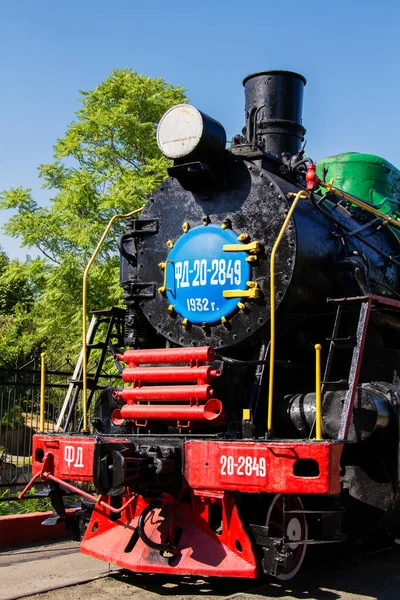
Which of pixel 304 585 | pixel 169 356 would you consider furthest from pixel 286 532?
pixel 169 356

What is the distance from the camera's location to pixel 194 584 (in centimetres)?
518

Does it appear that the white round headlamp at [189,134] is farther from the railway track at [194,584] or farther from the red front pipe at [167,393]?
the railway track at [194,584]

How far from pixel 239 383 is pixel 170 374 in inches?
21.1

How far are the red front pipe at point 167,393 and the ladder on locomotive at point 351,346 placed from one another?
83 centimetres

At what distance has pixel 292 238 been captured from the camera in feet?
16.8

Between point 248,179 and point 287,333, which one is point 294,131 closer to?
point 248,179

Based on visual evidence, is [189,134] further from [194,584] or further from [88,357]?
[194,584]

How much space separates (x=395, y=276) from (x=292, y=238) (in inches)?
71.9

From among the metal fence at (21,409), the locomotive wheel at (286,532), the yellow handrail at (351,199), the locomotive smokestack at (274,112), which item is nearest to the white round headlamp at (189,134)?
the yellow handrail at (351,199)

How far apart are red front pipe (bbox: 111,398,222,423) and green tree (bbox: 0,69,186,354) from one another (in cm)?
821

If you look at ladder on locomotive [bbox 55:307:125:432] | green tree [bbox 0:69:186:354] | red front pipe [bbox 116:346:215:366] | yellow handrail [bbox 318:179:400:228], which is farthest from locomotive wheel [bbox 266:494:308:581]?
green tree [bbox 0:69:186:354]

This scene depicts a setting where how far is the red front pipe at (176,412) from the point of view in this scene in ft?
15.9

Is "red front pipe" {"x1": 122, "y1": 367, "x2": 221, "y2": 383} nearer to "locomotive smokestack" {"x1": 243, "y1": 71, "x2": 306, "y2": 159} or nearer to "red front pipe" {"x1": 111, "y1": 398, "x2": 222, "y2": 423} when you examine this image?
"red front pipe" {"x1": 111, "y1": 398, "x2": 222, "y2": 423}

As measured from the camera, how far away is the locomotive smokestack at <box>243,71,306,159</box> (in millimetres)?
6453
